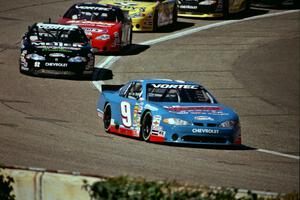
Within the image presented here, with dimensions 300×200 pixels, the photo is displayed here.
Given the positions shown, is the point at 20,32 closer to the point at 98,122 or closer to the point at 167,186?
the point at 98,122

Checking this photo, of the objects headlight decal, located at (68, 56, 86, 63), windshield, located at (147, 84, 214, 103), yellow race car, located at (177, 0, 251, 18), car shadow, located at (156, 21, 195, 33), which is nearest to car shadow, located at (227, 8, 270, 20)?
yellow race car, located at (177, 0, 251, 18)

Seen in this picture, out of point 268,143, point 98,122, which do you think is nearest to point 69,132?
point 98,122

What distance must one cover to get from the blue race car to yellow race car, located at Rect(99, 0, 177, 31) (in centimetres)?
1315

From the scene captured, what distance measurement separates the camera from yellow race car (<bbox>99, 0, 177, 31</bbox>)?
1236 inches

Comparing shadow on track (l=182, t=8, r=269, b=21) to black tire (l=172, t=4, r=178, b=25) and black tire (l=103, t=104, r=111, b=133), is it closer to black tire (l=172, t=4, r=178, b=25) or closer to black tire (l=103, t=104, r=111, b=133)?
black tire (l=172, t=4, r=178, b=25)

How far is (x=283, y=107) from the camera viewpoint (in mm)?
21672

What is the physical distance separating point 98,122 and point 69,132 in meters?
1.89

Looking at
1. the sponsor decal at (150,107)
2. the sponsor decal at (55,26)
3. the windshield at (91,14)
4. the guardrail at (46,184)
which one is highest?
the guardrail at (46,184)

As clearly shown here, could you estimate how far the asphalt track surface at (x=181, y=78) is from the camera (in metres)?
13.9

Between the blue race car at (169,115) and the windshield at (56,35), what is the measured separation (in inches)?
266

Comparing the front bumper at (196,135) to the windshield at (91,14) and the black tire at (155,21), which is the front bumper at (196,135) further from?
the black tire at (155,21)

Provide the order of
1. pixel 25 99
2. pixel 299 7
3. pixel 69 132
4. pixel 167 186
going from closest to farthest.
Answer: pixel 167 186, pixel 69 132, pixel 25 99, pixel 299 7

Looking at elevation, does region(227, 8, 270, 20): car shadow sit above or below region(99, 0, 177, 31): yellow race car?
below

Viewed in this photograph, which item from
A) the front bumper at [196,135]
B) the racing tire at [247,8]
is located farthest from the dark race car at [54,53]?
the racing tire at [247,8]
